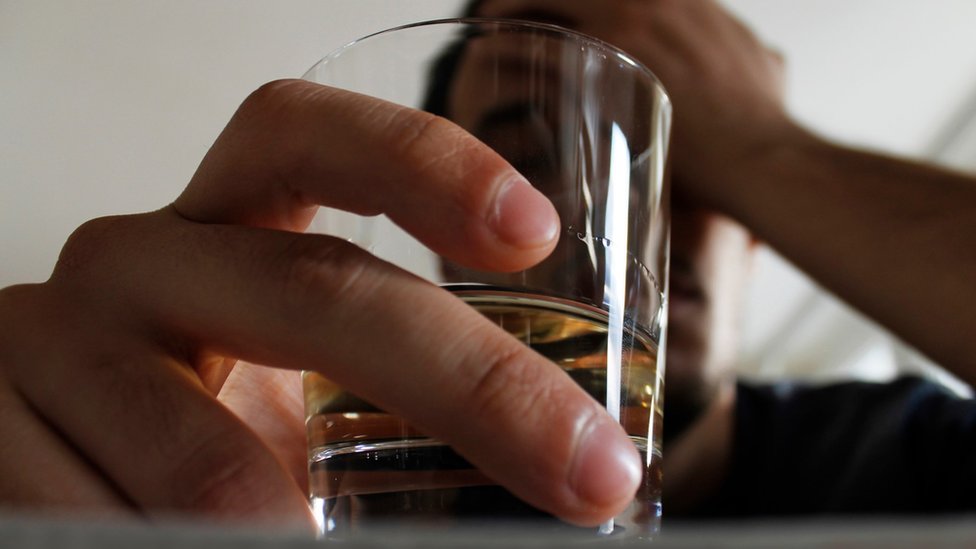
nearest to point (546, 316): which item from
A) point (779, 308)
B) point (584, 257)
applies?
point (584, 257)

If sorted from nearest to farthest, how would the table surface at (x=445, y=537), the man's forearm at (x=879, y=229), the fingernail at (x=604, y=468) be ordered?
1. the table surface at (x=445, y=537)
2. the fingernail at (x=604, y=468)
3. the man's forearm at (x=879, y=229)

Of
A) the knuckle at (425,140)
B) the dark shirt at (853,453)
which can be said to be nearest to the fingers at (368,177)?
the knuckle at (425,140)

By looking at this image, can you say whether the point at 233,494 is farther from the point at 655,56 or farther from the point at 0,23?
the point at 655,56

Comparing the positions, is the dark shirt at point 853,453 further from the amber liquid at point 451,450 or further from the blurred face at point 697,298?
the amber liquid at point 451,450

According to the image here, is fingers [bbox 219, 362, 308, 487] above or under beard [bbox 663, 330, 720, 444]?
above

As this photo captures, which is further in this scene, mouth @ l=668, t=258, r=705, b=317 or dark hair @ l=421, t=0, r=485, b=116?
mouth @ l=668, t=258, r=705, b=317

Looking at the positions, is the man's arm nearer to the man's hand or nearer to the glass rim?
the man's hand

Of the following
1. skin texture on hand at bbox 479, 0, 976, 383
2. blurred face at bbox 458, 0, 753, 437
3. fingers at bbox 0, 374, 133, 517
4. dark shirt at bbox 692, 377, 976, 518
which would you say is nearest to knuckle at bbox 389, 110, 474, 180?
fingers at bbox 0, 374, 133, 517

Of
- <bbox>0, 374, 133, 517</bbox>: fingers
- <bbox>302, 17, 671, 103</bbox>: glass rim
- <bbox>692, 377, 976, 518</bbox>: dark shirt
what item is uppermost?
<bbox>302, 17, 671, 103</bbox>: glass rim

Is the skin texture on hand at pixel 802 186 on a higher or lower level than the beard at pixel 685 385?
higher
